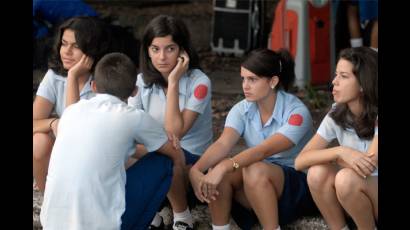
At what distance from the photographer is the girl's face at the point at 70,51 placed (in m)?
4.07

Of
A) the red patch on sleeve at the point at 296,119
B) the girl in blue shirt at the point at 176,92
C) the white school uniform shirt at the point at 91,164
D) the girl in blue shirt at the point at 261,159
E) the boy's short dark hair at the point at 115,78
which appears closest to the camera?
the white school uniform shirt at the point at 91,164

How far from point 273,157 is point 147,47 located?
79cm

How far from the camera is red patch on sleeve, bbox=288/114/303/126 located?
3.78 metres

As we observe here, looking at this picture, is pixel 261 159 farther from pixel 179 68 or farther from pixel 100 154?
pixel 100 154

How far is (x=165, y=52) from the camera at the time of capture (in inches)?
158

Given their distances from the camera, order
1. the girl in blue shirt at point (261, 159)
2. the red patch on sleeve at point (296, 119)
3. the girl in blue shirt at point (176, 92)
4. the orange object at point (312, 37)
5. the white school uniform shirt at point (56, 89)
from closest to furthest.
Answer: the girl in blue shirt at point (261, 159) → the red patch on sleeve at point (296, 119) → the girl in blue shirt at point (176, 92) → the white school uniform shirt at point (56, 89) → the orange object at point (312, 37)

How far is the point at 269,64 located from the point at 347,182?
0.69 metres

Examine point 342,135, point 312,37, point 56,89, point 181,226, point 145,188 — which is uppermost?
point 312,37

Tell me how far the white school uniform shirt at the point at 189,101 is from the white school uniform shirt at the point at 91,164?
642 mm

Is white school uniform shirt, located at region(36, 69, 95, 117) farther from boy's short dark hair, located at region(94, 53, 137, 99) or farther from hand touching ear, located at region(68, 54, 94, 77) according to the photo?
boy's short dark hair, located at region(94, 53, 137, 99)

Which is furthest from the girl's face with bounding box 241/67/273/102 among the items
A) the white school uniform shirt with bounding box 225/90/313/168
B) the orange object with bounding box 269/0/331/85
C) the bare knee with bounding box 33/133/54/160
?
the orange object with bounding box 269/0/331/85

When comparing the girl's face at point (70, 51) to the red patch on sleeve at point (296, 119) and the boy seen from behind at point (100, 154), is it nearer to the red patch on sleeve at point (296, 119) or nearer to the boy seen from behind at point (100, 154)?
the boy seen from behind at point (100, 154)

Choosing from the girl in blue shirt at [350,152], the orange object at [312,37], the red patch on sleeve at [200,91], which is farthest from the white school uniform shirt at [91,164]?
the orange object at [312,37]

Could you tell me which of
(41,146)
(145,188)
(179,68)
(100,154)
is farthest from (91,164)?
(179,68)
